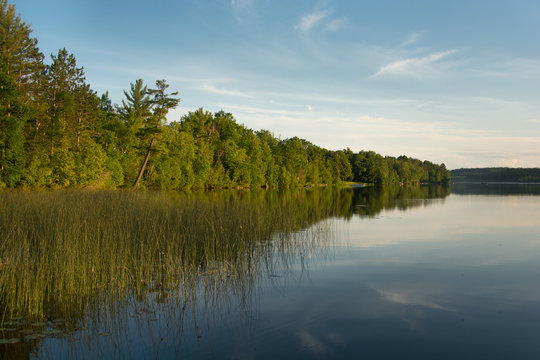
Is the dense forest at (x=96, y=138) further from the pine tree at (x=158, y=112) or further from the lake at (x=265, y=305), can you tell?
the lake at (x=265, y=305)

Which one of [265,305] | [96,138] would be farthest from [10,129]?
[265,305]

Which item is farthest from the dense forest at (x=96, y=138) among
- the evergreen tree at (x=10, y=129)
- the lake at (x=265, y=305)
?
the lake at (x=265, y=305)

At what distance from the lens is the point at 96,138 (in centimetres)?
4234

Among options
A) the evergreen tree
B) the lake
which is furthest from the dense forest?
the lake

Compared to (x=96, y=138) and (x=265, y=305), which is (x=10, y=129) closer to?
(x=96, y=138)

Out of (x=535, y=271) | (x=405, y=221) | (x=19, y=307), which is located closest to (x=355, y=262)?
(x=535, y=271)

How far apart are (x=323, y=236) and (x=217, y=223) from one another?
436cm

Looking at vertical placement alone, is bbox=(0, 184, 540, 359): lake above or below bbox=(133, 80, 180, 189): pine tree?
below

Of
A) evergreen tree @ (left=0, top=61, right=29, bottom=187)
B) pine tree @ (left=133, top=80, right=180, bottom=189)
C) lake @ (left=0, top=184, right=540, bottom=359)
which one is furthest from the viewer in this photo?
pine tree @ (left=133, top=80, right=180, bottom=189)

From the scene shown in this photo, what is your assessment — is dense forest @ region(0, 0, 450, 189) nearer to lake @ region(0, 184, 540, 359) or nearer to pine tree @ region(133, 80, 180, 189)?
pine tree @ region(133, 80, 180, 189)

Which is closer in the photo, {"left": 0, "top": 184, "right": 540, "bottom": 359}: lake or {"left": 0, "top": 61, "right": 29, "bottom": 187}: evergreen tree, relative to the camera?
{"left": 0, "top": 184, "right": 540, "bottom": 359}: lake

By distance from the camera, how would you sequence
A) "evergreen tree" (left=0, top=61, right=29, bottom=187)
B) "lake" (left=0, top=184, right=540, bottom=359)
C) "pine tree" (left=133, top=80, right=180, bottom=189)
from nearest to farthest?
"lake" (left=0, top=184, right=540, bottom=359)
"evergreen tree" (left=0, top=61, right=29, bottom=187)
"pine tree" (left=133, top=80, right=180, bottom=189)

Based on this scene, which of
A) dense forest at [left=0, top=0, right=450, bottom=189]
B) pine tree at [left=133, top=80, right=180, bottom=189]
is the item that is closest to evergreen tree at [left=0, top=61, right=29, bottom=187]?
dense forest at [left=0, top=0, right=450, bottom=189]

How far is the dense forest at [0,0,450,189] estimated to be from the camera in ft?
89.6
